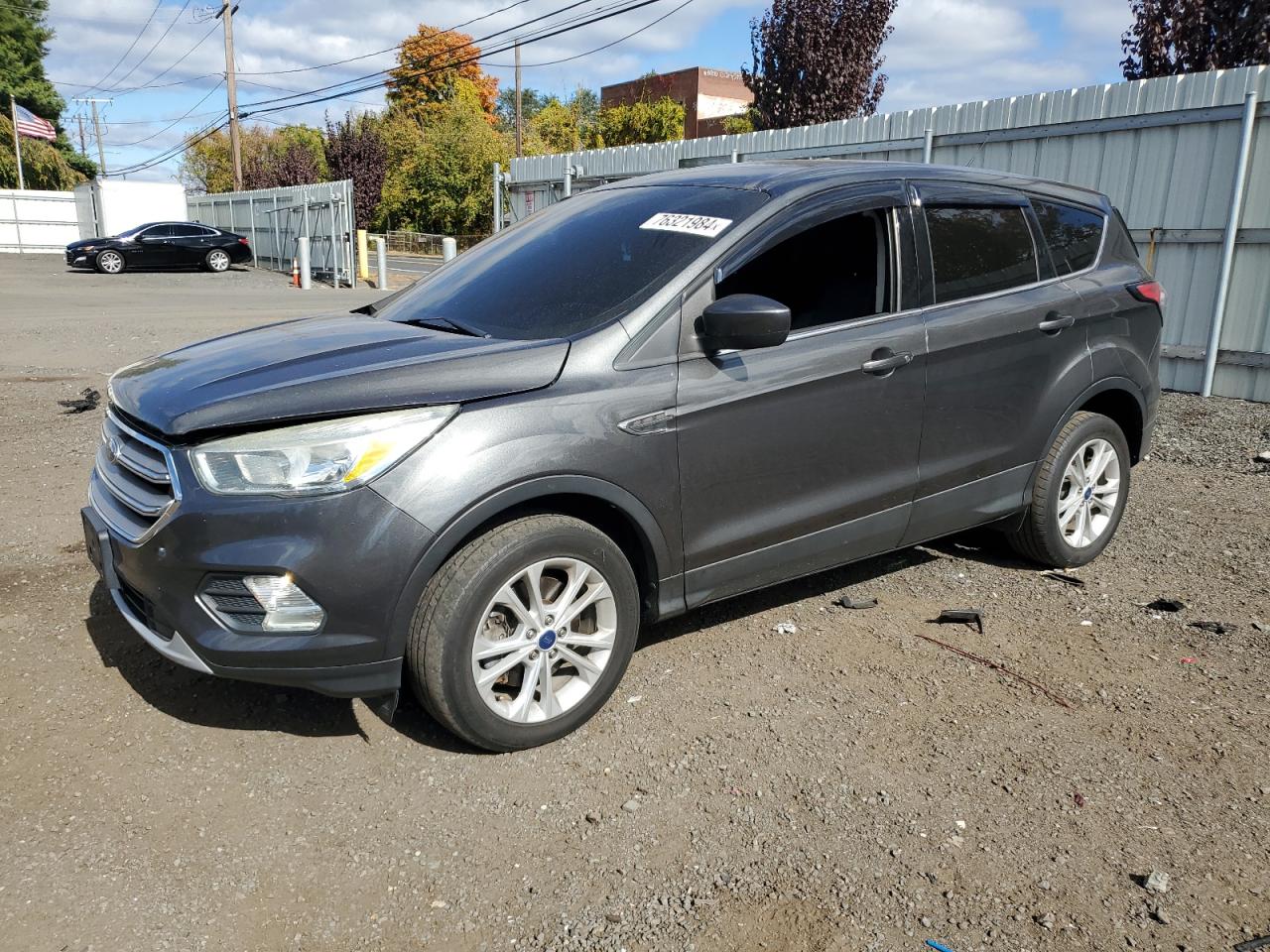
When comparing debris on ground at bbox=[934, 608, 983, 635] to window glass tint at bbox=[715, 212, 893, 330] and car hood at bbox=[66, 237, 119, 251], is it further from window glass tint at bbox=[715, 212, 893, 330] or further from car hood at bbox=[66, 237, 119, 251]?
car hood at bbox=[66, 237, 119, 251]

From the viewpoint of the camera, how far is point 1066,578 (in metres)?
5.00

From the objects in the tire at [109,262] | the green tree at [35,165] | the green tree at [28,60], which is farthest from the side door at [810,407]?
the green tree at [28,60]

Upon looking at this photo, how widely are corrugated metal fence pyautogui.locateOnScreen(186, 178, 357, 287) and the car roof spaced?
2182cm

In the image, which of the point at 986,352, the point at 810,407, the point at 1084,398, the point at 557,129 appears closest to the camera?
the point at 810,407

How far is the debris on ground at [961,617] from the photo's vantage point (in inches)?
175

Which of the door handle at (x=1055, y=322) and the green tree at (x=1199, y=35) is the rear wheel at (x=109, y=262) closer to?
the green tree at (x=1199, y=35)

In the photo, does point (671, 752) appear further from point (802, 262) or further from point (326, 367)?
point (802, 262)

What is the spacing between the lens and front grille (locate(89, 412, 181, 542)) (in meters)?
3.03

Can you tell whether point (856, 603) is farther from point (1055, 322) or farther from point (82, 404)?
point (82, 404)

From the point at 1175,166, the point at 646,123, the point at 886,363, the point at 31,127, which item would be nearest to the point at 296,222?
the point at 1175,166

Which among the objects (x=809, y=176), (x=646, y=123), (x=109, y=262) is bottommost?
(x=109, y=262)

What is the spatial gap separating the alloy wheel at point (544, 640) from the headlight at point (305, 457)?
574mm

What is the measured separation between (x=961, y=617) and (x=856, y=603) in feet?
1.51

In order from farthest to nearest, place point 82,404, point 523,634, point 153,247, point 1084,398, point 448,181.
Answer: point 448,181 < point 153,247 < point 82,404 < point 1084,398 < point 523,634
